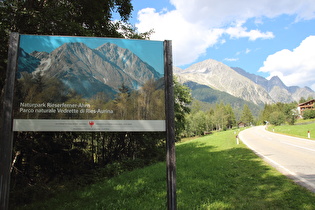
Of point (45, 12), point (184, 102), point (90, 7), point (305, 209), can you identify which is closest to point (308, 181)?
point (305, 209)

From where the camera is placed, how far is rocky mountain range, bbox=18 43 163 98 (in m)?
3.66

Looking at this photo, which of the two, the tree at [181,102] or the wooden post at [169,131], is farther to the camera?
the tree at [181,102]

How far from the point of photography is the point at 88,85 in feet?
12.2

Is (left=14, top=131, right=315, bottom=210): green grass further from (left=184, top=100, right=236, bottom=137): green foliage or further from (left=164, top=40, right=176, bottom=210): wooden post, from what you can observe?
(left=184, top=100, right=236, bottom=137): green foliage

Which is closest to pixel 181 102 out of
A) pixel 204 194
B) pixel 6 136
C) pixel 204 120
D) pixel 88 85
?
pixel 204 194

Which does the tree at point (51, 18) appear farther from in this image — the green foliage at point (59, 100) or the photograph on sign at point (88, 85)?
the photograph on sign at point (88, 85)

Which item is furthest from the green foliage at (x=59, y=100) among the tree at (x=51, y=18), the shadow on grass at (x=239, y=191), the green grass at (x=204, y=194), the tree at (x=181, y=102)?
the tree at (x=181, y=102)

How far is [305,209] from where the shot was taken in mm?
4277

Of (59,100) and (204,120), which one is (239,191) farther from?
(204,120)

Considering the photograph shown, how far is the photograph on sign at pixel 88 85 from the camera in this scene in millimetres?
3512

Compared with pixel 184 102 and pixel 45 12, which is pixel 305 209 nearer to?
pixel 45 12

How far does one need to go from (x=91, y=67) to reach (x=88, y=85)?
418 millimetres

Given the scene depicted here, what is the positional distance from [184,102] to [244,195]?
14.3m

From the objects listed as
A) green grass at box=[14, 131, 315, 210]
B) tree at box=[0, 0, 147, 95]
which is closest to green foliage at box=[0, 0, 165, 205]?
tree at box=[0, 0, 147, 95]
